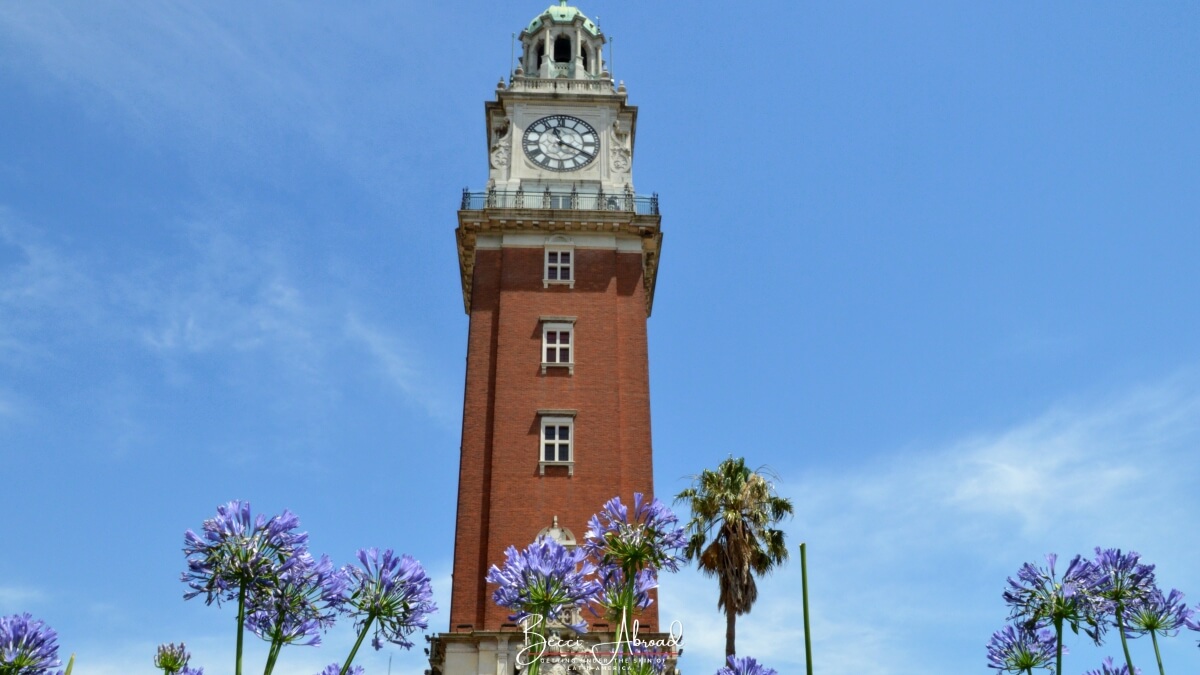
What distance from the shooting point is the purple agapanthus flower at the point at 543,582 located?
1044cm

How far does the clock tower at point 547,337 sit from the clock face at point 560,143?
0.05 m

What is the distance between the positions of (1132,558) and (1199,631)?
1437 mm

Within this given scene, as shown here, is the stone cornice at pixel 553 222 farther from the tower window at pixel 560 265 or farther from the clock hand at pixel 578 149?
the clock hand at pixel 578 149

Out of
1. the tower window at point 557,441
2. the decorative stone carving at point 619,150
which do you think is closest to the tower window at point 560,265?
the decorative stone carving at point 619,150

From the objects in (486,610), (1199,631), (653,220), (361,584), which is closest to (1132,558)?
(1199,631)

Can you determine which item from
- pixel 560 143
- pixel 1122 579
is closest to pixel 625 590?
pixel 1122 579

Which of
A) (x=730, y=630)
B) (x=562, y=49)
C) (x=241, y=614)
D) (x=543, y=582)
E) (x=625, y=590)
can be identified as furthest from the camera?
(x=562, y=49)

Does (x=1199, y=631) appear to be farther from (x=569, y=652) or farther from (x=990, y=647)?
(x=569, y=652)

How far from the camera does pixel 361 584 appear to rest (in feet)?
34.6

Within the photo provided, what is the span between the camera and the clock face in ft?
137

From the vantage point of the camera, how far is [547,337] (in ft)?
125

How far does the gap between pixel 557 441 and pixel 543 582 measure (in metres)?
25.7

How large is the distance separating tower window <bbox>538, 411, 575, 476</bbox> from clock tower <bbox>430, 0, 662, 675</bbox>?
→ 0.04m

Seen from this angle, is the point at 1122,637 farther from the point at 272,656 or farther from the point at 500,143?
the point at 500,143
